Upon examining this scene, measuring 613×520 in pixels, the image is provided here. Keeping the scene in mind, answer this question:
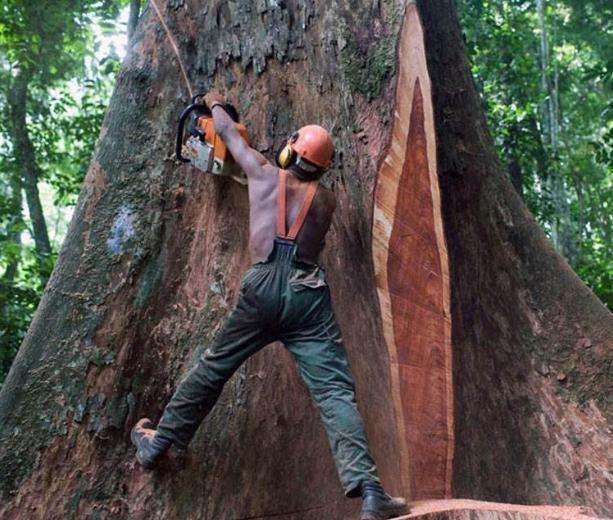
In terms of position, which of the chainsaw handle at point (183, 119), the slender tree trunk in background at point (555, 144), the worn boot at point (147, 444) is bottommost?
the worn boot at point (147, 444)

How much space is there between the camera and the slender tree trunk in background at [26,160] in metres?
11.9

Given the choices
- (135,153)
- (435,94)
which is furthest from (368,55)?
(135,153)

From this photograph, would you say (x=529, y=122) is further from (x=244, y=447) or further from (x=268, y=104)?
(x=244, y=447)

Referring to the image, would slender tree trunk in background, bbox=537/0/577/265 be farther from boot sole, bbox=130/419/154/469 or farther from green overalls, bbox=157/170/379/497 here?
boot sole, bbox=130/419/154/469

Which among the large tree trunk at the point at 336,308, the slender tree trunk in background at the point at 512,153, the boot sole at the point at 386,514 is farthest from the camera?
the slender tree trunk in background at the point at 512,153

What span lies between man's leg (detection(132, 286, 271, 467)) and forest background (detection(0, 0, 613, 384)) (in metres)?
4.92

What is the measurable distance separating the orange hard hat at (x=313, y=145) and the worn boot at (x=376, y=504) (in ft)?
5.23

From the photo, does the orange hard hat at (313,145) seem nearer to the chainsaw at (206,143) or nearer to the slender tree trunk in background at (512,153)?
the chainsaw at (206,143)

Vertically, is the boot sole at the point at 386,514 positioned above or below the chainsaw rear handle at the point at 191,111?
below

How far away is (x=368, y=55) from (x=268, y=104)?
0.67 m

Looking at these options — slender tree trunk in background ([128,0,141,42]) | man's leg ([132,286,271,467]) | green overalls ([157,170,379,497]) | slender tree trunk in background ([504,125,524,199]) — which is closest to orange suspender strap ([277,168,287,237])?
green overalls ([157,170,379,497])

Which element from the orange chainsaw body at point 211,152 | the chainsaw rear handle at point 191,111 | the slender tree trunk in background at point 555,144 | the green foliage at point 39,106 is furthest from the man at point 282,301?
the slender tree trunk in background at point 555,144

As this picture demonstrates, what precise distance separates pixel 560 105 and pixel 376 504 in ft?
53.3

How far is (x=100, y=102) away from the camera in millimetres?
13062
